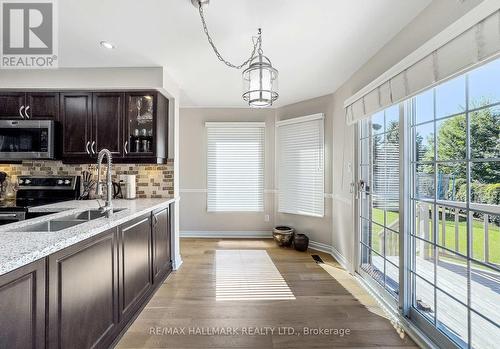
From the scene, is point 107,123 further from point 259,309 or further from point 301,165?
point 301,165

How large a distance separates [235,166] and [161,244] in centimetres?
226

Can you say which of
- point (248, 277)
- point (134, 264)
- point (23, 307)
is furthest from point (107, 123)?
point (248, 277)

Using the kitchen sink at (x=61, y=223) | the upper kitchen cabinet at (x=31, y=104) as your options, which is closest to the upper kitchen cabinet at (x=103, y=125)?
the upper kitchen cabinet at (x=31, y=104)

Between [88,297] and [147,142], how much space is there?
195 cm

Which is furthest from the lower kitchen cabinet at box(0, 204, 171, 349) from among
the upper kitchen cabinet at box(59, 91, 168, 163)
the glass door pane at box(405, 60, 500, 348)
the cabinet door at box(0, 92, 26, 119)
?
the glass door pane at box(405, 60, 500, 348)

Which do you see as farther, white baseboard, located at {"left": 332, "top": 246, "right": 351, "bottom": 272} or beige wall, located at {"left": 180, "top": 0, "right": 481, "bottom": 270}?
white baseboard, located at {"left": 332, "top": 246, "right": 351, "bottom": 272}

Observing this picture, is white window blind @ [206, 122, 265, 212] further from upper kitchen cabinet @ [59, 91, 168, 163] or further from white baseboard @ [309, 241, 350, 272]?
upper kitchen cabinet @ [59, 91, 168, 163]

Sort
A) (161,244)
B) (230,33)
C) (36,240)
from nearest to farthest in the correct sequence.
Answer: (36,240) → (230,33) → (161,244)

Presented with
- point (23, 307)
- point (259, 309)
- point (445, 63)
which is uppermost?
point (445, 63)

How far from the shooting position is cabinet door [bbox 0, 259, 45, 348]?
3.63 feet

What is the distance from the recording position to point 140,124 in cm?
319

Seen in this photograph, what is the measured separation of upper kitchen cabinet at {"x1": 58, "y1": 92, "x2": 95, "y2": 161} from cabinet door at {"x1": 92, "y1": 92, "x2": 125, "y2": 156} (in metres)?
0.07

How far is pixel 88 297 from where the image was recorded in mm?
1656

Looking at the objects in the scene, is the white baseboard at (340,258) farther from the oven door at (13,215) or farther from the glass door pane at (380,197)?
the oven door at (13,215)
